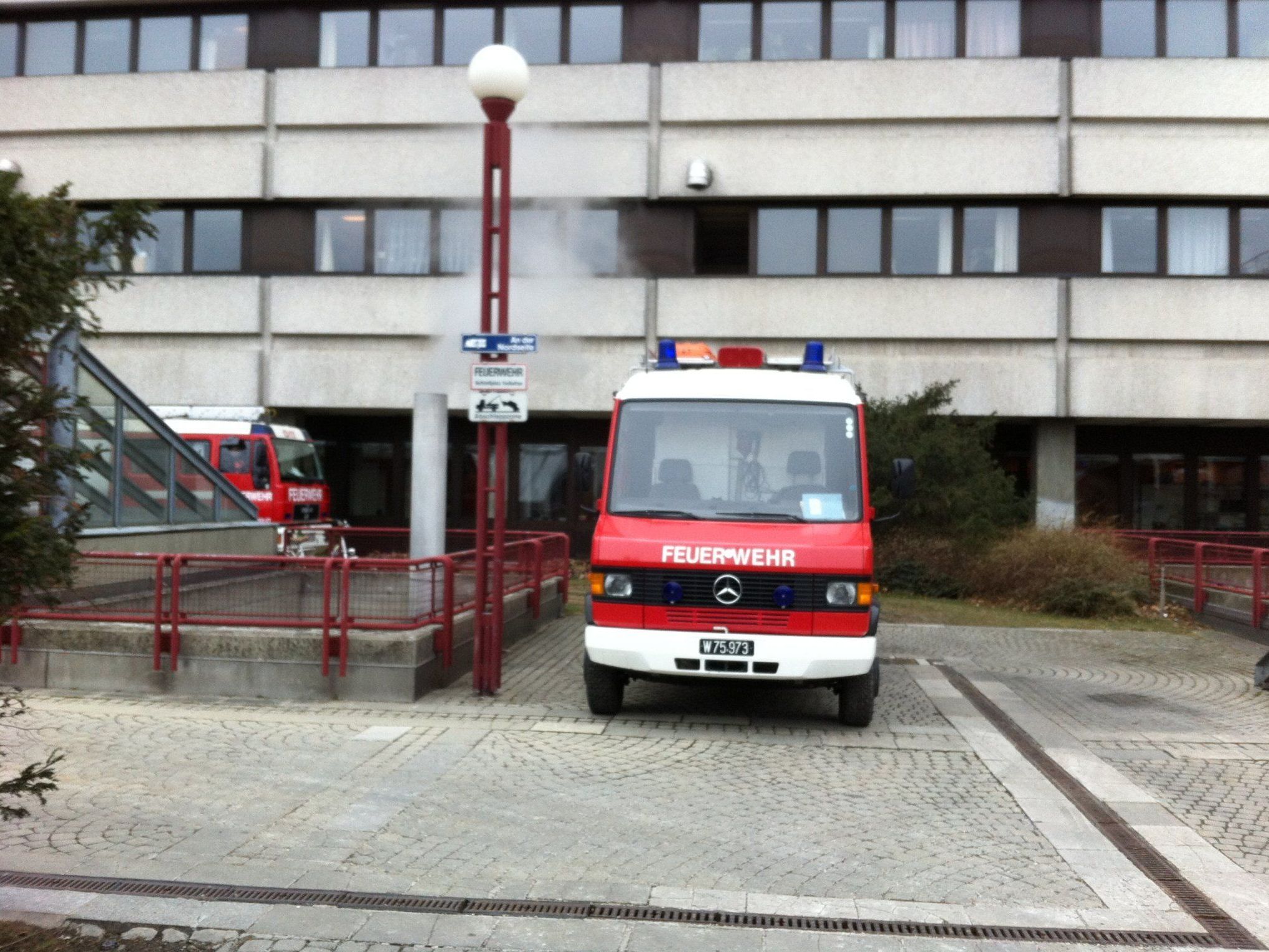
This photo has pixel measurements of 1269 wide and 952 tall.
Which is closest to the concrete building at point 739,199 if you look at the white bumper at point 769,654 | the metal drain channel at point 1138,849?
the white bumper at point 769,654

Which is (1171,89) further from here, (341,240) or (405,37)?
(341,240)

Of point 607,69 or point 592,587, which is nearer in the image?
point 592,587

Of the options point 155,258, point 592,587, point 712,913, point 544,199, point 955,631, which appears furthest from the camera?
point 155,258

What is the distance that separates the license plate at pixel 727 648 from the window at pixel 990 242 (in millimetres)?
16735

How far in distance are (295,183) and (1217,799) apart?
70.7ft

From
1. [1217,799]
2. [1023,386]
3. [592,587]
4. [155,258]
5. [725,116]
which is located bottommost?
[1217,799]

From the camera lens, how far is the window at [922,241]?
77.1 feet

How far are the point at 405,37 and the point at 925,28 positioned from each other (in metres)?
10.4

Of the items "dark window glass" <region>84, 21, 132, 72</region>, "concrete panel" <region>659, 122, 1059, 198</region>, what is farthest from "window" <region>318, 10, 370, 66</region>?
"concrete panel" <region>659, 122, 1059, 198</region>


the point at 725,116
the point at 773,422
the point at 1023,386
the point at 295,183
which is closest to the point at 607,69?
the point at 725,116

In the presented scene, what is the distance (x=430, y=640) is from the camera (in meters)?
9.88

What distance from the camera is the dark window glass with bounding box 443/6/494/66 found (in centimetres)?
2452

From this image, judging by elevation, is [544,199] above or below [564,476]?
above

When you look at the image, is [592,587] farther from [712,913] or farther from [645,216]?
[645,216]
